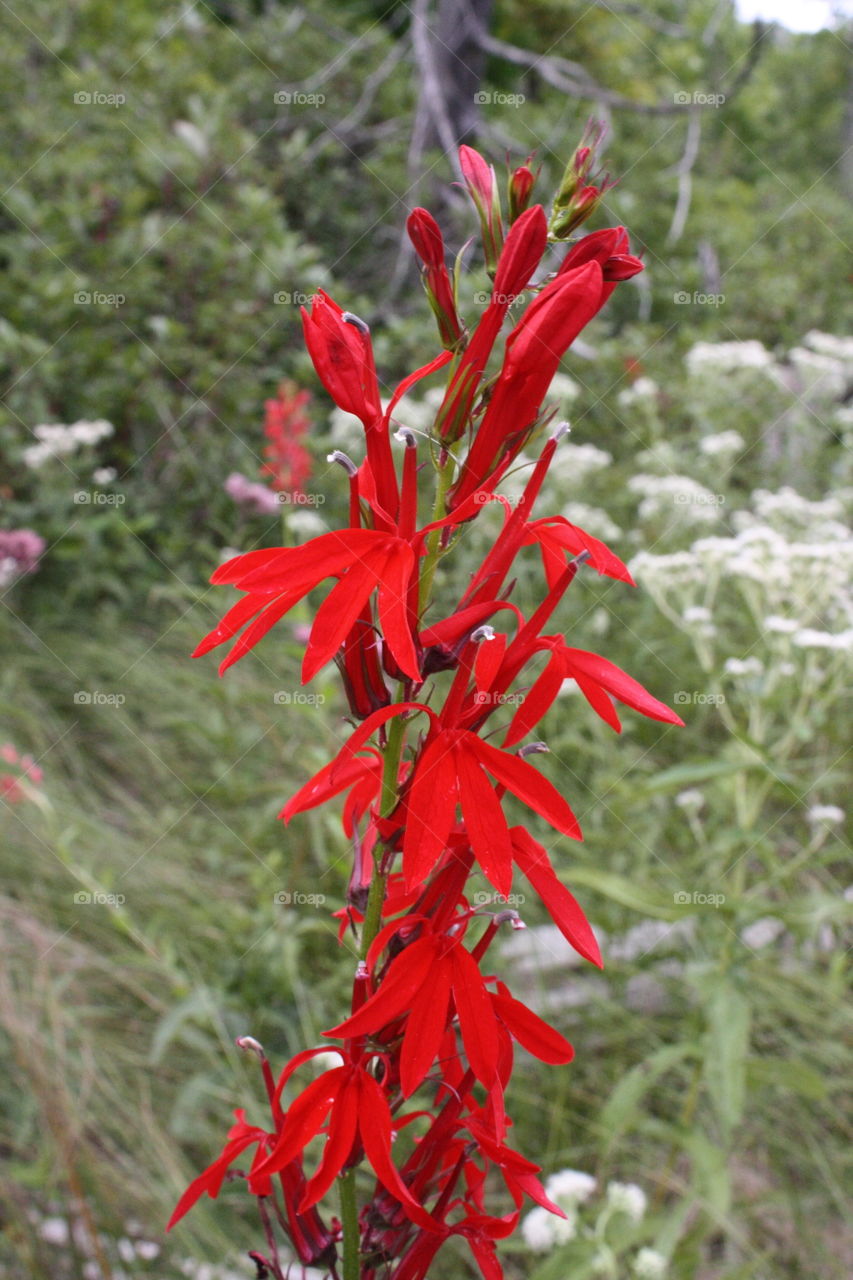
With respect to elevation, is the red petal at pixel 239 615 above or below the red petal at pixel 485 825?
above

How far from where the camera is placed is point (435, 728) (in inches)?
32.0

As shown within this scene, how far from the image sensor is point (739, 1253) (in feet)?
7.02

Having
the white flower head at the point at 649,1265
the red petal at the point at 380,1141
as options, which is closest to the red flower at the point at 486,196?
the red petal at the point at 380,1141

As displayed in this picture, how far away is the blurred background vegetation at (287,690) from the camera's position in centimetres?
202

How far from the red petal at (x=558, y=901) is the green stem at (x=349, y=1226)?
0.30m

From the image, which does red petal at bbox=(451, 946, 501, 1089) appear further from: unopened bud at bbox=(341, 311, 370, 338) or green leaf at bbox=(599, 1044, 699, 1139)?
green leaf at bbox=(599, 1044, 699, 1139)

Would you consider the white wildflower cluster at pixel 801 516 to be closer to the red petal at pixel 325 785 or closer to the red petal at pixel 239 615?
the red petal at pixel 325 785

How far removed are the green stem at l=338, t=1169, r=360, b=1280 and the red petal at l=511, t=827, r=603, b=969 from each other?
11.7 inches

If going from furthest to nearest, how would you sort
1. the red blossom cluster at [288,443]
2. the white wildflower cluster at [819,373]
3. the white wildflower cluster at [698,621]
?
1. the white wildflower cluster at [819,373]
2. the red blossom cluster at [288,443]
3. the white wildflower cluster at [698,621]

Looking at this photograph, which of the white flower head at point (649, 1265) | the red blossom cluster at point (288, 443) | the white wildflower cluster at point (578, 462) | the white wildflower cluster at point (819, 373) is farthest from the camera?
the white wildflower cluster at point (819, 373)

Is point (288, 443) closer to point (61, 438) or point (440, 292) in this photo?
point (61, 438)

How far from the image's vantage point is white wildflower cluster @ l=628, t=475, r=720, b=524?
348cm

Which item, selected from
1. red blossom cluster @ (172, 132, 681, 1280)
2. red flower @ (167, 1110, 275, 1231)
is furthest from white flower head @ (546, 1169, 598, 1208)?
red flower @ (167, 1110, 275, 1231)

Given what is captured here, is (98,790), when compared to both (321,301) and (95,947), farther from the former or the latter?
(321,301)
